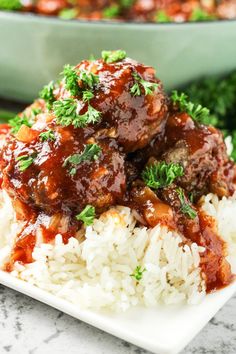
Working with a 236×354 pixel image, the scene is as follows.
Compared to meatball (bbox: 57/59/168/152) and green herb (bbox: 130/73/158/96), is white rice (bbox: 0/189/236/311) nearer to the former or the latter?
meatball (bbox: 57/59/168/152)

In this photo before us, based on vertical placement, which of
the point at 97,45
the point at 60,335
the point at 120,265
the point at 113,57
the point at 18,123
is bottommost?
the point at 60,335

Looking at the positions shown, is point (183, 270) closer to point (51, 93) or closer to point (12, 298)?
point (12, 298)

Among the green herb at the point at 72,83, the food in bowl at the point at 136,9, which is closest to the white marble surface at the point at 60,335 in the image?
the green herb at the point at 72,83

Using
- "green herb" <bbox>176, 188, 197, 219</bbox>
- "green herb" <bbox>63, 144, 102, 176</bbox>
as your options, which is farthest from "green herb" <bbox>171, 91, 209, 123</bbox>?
"green herb" <bbox>63, 144, 102, 176</bbox>

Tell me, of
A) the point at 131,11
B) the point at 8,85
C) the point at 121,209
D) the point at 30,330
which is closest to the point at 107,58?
the point at 121,209

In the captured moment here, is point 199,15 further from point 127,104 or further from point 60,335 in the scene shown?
point 60,335

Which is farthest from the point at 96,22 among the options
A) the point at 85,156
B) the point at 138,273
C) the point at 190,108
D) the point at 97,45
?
the point at 138,273
